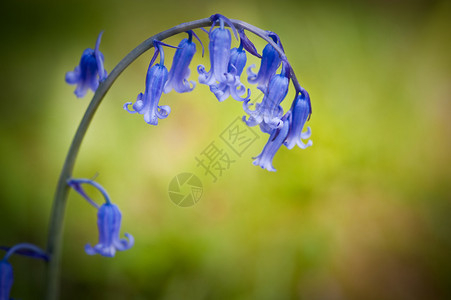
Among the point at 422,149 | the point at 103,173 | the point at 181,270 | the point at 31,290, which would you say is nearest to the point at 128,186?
the point at 103,173

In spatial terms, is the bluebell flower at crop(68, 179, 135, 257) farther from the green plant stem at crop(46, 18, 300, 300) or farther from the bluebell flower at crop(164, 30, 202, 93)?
the bluebell flower at crop(164, 30, 202, 93)

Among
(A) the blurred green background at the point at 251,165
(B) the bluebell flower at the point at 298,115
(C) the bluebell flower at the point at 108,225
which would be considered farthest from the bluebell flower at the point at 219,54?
(A) the blurred green background at the point at 251,165

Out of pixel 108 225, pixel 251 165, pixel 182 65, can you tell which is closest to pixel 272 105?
pixel 182 65

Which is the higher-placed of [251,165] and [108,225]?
[251,165]

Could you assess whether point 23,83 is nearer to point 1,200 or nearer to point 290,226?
point 1,200

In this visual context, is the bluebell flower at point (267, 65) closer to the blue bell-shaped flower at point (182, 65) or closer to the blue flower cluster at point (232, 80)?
the blue flower cluster at point (232, 80)

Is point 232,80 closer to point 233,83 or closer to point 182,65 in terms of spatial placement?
point 233,83
